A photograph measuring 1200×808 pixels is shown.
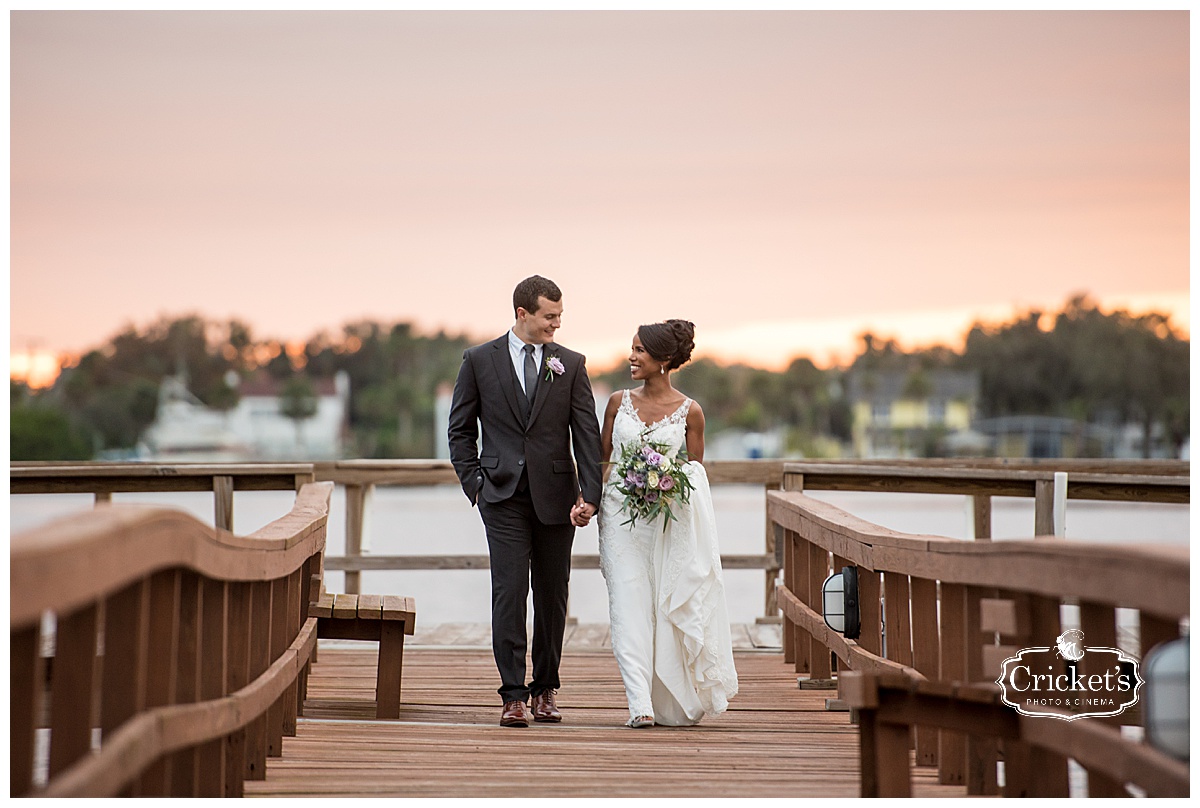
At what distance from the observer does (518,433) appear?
4758 mm

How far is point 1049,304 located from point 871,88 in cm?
3043

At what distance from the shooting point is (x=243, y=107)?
38000 mm

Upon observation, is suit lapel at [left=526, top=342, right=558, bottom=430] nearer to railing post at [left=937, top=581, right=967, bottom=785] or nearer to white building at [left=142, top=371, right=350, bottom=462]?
railing post at [left=937, top=581, right=967, bottom=785]

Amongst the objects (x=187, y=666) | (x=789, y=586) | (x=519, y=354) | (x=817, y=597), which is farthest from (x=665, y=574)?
(x=187, y=666)

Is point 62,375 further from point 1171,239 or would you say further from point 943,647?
point 943,647

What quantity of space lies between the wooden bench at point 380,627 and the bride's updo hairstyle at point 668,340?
4.63 ft

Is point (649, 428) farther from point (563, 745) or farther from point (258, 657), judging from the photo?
point (258, 657)

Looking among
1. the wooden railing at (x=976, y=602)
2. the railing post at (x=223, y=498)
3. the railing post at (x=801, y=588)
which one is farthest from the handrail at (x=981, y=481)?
the railing post at (x=223, y=498)

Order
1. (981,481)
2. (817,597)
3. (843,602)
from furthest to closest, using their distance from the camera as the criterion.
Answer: (981,481)
(817,597)
(843,602)

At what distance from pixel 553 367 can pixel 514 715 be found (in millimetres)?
1280

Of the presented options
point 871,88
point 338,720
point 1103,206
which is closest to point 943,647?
point 338,720

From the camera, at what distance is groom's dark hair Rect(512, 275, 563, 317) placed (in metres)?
4.71

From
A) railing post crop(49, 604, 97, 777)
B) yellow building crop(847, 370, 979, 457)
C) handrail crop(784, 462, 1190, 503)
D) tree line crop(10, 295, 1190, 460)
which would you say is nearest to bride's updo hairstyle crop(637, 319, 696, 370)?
handrail crop(784, 462, 1190, 503)
